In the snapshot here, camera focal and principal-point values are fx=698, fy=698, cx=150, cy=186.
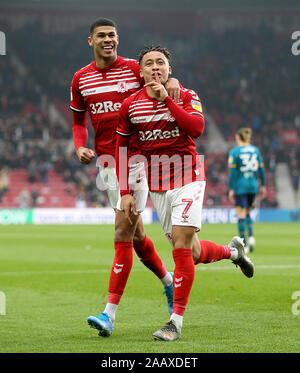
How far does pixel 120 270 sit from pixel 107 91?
1.48m

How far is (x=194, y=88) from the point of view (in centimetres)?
3894

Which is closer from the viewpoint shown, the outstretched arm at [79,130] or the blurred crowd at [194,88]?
the outstretched arm at [79,130]

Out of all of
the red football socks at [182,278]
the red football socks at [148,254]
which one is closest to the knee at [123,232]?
the red football socks at [148,254]

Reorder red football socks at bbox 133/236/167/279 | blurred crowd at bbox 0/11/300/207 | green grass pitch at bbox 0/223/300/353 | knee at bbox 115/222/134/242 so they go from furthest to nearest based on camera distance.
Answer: blurred crowd at bbox 0/11/300/207
red football socks at bbox 133/236/167/279
knee at bbox 115/222/134/242
green grass pitch at bbox 0/223/300/353

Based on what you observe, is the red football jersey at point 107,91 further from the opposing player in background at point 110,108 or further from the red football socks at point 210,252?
the red football socks at point 210,252

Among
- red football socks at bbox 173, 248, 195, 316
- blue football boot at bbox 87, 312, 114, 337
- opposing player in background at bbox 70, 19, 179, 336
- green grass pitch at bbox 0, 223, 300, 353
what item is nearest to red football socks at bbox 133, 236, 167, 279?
opposing player in background at bbox 70, 19, 179, 336

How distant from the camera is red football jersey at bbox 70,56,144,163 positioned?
577cm

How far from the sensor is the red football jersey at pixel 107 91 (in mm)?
5770

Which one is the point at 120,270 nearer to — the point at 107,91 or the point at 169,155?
the point at 169,155

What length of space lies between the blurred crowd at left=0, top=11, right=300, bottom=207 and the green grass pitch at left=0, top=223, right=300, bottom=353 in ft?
68.9

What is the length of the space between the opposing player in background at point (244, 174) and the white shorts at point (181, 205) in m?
7.80

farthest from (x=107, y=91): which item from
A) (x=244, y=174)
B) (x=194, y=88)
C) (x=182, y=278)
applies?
(x=194, y=88)

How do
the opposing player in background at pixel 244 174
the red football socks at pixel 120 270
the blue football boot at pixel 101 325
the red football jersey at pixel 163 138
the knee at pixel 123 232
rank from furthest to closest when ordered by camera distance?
the opposing player in background at pixel 244 174 < the knee at pixel 123 232 < the red football socks at pixel 120 270 < the red football jersey at pixel 163 138 < the blue football boot at pixel 101 325

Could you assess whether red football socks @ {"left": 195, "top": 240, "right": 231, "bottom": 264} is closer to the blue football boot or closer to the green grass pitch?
the green grass pitch
